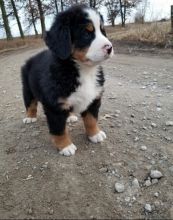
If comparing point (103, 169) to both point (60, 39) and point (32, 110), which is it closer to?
point (60, 39)

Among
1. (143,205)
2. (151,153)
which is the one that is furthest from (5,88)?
(143,205)

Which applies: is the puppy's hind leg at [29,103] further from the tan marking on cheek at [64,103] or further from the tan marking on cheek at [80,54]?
the tan marking on cheek at [80,54]

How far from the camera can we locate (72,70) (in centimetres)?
374

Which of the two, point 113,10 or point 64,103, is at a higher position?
point 64,103

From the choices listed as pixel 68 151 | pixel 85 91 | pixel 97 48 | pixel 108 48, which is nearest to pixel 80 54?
pixel 97 48

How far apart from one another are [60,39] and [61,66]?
1.09 feet

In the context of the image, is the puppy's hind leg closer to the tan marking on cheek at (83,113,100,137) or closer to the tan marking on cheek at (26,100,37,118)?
the tan marking on cheek at (26,100,37,118)

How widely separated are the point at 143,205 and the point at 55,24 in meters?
2.21

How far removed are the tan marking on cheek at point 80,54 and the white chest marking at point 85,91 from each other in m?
0.22

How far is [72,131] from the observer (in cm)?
484

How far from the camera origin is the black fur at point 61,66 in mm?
3537

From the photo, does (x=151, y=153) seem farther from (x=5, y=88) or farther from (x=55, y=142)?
(x=5, y=88)

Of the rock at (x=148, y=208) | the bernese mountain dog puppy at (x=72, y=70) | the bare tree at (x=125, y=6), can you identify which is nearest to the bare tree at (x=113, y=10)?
the bare tree at (x=125, y=6)

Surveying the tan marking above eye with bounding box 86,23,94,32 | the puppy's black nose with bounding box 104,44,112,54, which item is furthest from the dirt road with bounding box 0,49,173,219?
the tan marking above eye with bounding box 86,23,94,32
